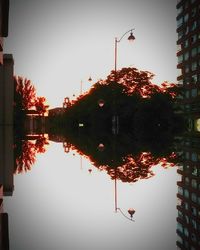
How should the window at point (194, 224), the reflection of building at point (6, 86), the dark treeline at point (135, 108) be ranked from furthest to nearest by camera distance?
the dark treeline at point (135, 108), the reflection of building at point (6, 86), the window at point (194, 224)

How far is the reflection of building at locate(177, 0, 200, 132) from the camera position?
315 feet

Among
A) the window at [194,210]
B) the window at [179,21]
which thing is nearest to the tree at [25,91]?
the window at [179,21]

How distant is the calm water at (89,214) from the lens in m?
5.22

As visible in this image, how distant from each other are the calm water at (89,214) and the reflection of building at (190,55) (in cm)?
8306

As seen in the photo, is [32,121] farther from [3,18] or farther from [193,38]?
[3,18]

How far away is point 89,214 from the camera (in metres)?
6.77

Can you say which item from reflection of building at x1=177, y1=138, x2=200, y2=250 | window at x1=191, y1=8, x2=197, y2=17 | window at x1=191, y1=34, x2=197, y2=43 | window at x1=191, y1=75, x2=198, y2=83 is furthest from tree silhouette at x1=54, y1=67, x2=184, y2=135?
reflection of building at x1=177, y1=138, x2=200, y2=250

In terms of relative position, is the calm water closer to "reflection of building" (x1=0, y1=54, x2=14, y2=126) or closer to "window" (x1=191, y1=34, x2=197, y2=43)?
"reflection of building" (x1=0, y1=54, x2=14, y2=126)

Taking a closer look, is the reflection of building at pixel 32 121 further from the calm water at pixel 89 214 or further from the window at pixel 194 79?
the calm water at pixel 89 214

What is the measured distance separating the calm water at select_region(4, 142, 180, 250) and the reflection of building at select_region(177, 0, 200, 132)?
8306 centimetres

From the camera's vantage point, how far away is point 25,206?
24.6 ft

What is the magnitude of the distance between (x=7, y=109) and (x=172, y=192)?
4375cm

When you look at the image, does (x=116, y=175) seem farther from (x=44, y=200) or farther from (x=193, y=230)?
(x=193, y=230)

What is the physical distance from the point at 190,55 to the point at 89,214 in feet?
319
